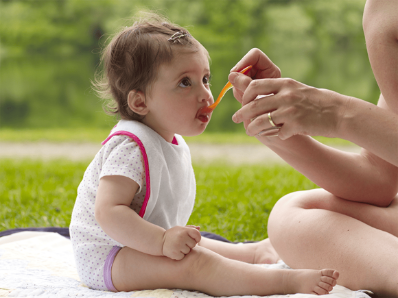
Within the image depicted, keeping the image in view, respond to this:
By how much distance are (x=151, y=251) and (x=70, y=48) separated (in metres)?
23.9

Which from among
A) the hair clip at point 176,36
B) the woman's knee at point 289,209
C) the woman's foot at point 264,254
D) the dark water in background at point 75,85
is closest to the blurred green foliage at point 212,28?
the dark water in background at point 75,85

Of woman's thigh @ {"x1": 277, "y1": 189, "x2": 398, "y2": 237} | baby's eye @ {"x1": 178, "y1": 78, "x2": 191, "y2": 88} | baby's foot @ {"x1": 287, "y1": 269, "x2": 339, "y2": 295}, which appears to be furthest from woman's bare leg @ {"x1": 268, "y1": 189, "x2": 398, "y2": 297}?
baby's eye @ {"x1": 178, "y1": 78, "x2": 191, "y2": 88}

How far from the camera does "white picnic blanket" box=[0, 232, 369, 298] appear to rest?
4.91ft

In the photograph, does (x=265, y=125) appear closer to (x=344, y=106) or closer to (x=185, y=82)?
(x=344, y=106)

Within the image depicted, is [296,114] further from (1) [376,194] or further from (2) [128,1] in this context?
(2) [128,1]

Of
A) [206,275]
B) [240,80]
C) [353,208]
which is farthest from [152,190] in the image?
[353,208]

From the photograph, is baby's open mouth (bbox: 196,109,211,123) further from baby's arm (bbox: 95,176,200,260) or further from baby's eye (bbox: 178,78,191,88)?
baby's arm (bbox: 95,176,200,260)

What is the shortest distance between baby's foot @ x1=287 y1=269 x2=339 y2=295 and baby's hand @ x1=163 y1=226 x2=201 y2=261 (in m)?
0.35

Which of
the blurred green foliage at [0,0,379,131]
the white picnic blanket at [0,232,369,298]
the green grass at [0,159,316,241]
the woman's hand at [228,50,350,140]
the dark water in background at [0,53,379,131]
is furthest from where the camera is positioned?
the blurred green foliage at [0,0,379,131]

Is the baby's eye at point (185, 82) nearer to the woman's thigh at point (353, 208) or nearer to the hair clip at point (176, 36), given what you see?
the hair clip at point (176, 36)

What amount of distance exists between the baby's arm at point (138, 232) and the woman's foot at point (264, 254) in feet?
2.18

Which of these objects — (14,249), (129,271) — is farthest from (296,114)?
(14,249)

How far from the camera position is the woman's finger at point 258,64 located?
1653mm

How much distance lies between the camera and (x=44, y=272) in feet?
5.98
